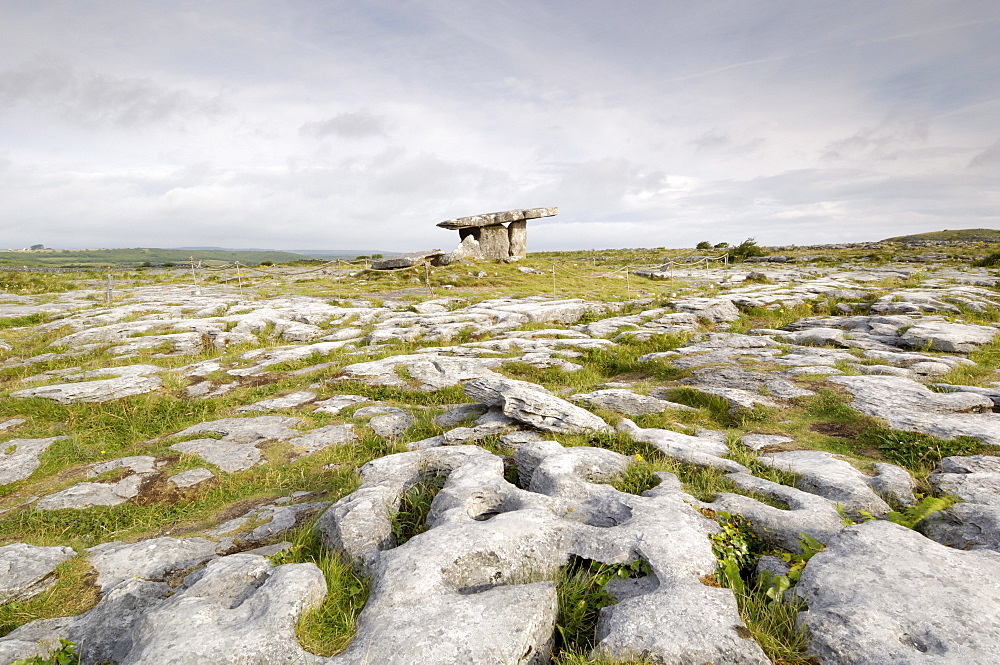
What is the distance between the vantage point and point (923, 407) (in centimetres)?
891

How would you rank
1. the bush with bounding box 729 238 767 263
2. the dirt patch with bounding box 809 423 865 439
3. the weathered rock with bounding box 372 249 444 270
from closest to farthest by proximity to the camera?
the dirt patch with bounding box 809 423 865 439 → the weathered rock with bounding box 372 249 444 270 → the bush with bounding box 729 238 767 263

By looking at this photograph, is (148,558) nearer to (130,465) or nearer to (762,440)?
(130,465)

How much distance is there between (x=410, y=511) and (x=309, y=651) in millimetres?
2704

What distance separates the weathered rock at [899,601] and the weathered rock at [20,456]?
39.9 feet

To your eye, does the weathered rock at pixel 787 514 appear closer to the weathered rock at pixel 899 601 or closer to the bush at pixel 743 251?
the weathered rock at pixel 899 601

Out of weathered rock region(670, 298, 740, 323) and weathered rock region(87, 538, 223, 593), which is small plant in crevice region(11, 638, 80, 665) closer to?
weathered rock region(87, 538, 223, 593)

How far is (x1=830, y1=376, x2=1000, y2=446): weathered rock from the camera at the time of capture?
25.4ft

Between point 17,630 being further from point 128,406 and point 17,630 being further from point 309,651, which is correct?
point 128,406

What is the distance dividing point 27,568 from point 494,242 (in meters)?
38.4

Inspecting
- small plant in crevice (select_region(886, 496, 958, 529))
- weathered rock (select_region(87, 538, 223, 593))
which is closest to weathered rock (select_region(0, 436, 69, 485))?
weathered rock (select_region(87, 538, 223, 593))

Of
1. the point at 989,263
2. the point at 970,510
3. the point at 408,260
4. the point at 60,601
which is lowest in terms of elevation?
the point at 60,601

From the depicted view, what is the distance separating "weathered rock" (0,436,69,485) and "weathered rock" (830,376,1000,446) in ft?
51.7

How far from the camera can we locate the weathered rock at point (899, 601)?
3322 mm

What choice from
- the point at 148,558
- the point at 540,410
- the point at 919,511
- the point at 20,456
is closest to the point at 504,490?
the point at 540,410
